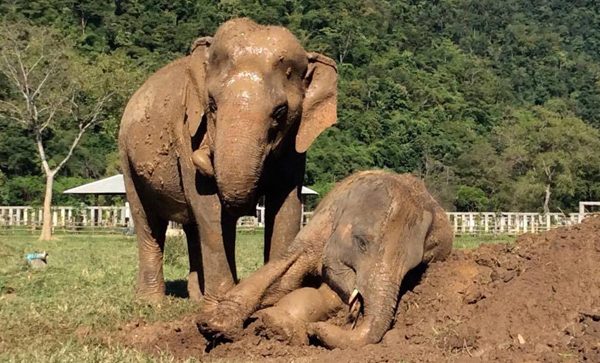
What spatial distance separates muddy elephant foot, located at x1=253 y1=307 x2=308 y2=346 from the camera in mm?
6469

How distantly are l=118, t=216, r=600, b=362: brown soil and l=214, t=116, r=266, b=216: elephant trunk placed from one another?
0.97m

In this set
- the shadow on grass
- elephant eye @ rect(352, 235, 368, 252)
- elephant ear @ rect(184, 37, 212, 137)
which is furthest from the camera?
the shadow on grass

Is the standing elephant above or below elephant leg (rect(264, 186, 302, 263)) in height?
above

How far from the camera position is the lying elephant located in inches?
254

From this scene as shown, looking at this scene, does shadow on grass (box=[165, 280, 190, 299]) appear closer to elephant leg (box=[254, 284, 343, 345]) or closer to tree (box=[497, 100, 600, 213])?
elephant leg (box=[254, 284, 343, 345])

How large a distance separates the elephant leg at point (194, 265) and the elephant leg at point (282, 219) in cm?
159

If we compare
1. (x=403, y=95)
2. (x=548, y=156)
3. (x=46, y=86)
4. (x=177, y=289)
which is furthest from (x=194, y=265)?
(x=403, y=95)

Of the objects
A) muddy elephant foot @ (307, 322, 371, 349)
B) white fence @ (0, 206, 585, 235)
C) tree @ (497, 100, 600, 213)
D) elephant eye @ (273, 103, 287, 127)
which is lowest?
white fence @ (0, 206, 585, 235)

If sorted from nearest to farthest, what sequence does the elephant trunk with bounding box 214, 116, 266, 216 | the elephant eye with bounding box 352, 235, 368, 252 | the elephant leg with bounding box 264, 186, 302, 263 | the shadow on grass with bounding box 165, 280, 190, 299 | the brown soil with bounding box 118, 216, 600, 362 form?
the brown soil with bounding box 118, 216, 600, 362 < the elephant eye with bounding box 352, 235, 368, 252 < the elephant trunk with bounding box 214, 116, 266, 216 < the elephant leg with bounding box 264, 186, 302, 263 < the shadow on grass with bounding box 165, 280, 190, 299

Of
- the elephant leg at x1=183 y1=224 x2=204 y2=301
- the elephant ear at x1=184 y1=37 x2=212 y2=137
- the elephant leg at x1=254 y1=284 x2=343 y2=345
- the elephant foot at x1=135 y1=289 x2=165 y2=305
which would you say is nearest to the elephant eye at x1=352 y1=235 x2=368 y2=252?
the elephant leg at x1=254 y1=284 x2=343 y2=345

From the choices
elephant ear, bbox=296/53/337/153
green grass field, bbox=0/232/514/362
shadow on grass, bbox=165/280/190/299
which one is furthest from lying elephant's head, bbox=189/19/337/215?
shadow on grass, bbox=165/280/190/299

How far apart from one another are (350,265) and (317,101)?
5.69ft

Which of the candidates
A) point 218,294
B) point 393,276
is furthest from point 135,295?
point 393,276

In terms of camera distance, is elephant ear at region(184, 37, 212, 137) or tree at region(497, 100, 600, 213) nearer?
elephant ear at region(184, 37, 212, 137)
